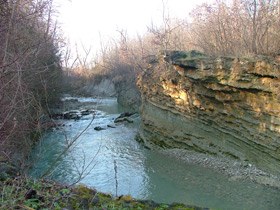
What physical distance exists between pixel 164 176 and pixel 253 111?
3923 mm

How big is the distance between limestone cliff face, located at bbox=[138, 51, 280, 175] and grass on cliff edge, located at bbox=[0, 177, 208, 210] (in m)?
6.34

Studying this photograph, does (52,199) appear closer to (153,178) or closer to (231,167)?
(153,178)

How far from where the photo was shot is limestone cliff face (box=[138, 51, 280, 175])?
1060cm

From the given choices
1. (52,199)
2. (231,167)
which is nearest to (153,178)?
(231,167)

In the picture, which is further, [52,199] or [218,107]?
[218,107]

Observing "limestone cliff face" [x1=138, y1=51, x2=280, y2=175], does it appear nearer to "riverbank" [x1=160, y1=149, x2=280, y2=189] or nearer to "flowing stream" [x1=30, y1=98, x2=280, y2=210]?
"riverbank" [x1=160, y1=149, x2=280, y2=189]

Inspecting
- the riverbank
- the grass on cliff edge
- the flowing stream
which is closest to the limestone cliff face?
the riverbank

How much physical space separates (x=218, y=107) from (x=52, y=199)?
960 cm

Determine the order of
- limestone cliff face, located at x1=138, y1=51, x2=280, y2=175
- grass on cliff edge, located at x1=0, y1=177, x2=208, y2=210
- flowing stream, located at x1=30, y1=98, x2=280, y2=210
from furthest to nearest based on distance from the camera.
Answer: limestone cliff face, located at x1=138, y1=51, x2=280, y2=175 → flowing stream, located at x1=30, y1=98, x2=280, y2=210 → grass on cliff edge, located at x1=0, y1=177, x2=208, y2=210

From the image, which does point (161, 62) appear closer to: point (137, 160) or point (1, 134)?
point (137, 160)

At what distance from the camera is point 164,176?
11305 mm

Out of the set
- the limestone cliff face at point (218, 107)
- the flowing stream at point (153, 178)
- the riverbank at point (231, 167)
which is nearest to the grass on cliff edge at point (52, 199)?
the flowing stream at point (153, 178)

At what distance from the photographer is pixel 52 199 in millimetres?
4508

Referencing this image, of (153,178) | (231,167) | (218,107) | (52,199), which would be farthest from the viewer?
(218,107)
